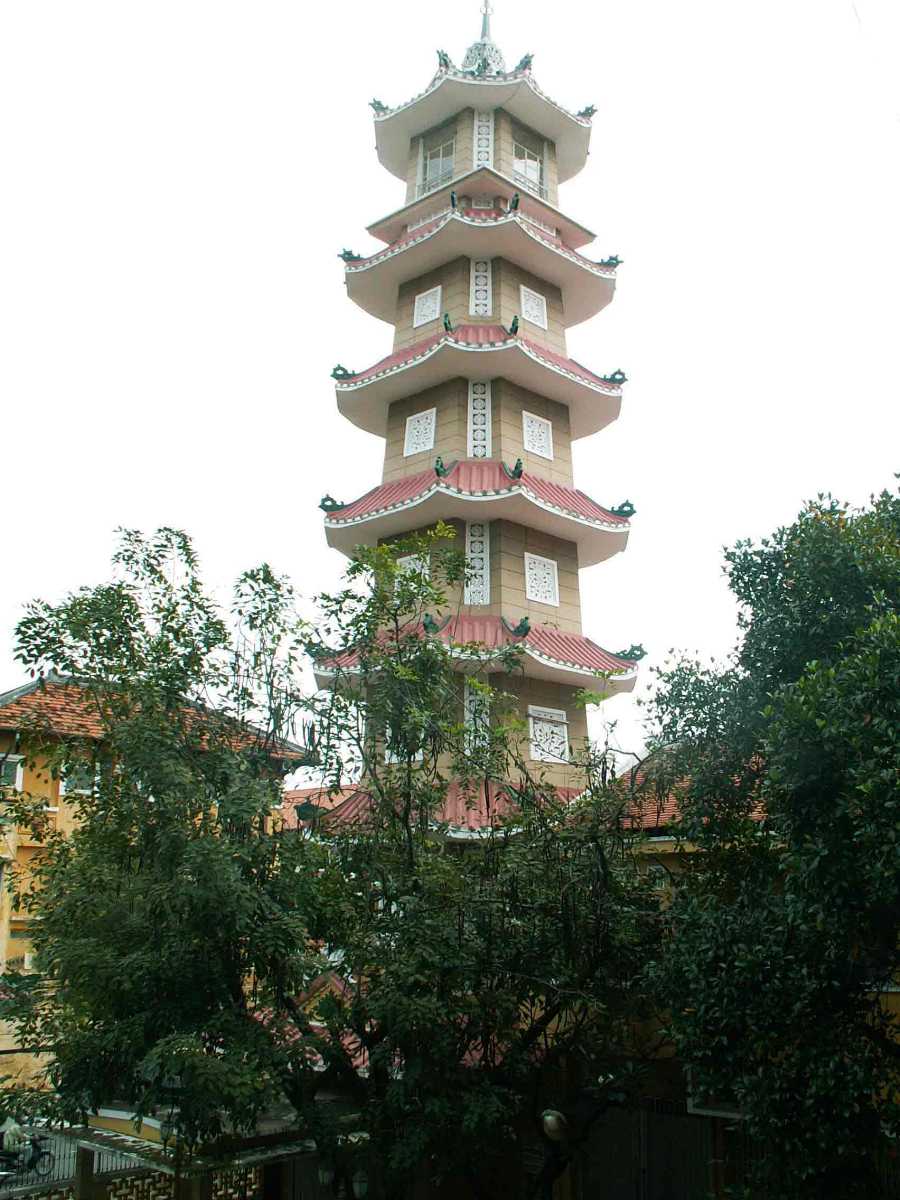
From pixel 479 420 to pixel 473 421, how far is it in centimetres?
10

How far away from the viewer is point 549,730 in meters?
15.5

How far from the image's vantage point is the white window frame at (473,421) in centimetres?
1653

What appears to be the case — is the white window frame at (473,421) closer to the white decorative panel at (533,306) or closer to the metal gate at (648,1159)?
the white decorative panel at (533,306)

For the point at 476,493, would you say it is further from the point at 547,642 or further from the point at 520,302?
the point at 520,302

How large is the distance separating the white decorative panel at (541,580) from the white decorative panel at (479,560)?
26.0 inches

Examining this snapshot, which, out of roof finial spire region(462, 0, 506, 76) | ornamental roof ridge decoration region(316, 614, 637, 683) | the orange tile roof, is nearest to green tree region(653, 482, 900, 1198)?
the orange tile roof

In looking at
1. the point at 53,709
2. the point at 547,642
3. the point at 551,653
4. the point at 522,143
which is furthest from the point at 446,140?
the point at 53,709

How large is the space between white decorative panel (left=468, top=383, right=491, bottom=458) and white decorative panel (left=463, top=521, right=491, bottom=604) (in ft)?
4.04

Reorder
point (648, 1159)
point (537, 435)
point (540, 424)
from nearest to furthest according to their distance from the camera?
point (648, 1159) < point (537, 435) < point (540, 424)

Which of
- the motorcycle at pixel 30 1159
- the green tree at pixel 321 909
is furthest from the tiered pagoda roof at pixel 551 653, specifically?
the motorcycle at pixel 30 1159

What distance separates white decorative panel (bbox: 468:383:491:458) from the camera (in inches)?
651

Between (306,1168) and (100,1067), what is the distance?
3.72 m

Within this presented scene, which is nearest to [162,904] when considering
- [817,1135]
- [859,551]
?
[817,1135]

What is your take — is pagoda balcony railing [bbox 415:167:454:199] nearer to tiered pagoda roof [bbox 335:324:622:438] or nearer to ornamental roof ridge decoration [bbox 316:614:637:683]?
tiered pagoda roof [bbox 335:324:622:438]
